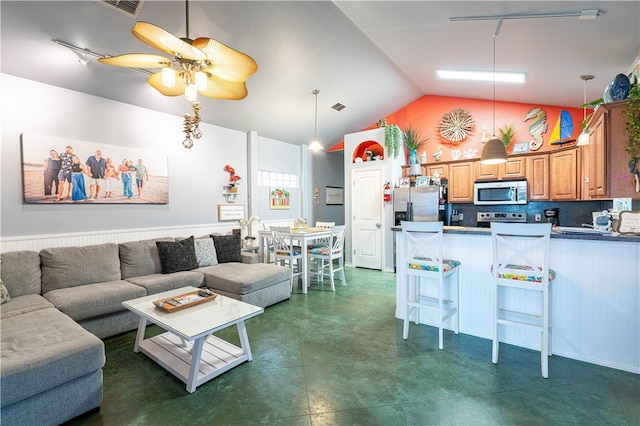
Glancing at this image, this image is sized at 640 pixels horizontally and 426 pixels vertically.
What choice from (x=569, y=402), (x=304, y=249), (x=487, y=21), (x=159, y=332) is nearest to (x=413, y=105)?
(x=487, y=21)

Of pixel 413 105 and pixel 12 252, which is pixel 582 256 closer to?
pixel 413 105

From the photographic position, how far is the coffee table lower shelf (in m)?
2.06

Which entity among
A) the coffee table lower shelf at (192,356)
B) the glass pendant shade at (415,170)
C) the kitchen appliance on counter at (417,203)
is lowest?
the coffee table lower shelf at (192,356)

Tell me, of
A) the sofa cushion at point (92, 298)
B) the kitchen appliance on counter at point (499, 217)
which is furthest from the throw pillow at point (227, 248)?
the kitchen appliance on counter at point (499, 217)

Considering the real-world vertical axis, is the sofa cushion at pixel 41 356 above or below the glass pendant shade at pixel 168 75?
below

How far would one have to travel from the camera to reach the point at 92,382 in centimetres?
183

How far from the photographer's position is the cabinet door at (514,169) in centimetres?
461

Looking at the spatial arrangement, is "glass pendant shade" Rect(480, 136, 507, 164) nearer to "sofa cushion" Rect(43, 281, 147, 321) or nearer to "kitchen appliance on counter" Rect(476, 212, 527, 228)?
"kitchen appliance on counter" Rect(476, 212, 527, 228)

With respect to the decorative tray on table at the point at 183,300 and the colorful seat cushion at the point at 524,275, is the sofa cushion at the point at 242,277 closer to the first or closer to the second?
the decorative tray on table at the point at 183,300

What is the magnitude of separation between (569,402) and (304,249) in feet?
10.4

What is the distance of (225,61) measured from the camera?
2.10 meters

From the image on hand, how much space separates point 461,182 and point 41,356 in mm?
5649

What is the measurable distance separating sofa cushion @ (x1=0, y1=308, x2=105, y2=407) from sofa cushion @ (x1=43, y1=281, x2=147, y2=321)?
1.42ft

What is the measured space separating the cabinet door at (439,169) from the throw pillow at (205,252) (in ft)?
13.7
